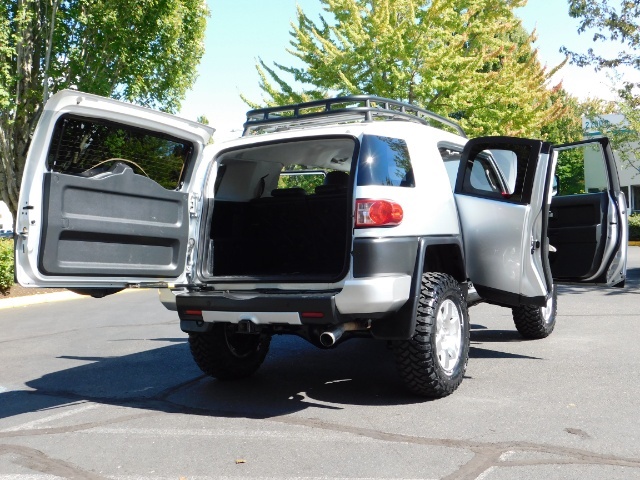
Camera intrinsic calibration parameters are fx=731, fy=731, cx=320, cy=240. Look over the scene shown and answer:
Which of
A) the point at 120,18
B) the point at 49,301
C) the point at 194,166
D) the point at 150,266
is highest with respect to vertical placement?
the point at 120,18

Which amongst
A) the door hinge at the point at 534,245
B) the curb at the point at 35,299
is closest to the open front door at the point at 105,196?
the door hinge at the point at 534,245

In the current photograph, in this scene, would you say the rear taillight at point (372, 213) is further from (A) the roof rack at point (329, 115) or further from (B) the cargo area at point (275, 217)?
(B) the cargo area at point (275, 217)

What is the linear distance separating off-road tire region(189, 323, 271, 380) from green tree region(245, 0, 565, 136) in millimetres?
16394

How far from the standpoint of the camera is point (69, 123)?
178 inches

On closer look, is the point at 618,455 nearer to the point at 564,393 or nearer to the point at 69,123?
the point at 564,393

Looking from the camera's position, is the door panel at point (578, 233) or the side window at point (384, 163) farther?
the door panel at point (578, 233)

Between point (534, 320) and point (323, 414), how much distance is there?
11.4 feet

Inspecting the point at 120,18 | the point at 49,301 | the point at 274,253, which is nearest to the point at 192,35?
the point at 120,18

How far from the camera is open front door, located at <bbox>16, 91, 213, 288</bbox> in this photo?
4.39 metres

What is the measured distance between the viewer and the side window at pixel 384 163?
16.0 feet

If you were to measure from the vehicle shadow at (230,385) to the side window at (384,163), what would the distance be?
1.61 m

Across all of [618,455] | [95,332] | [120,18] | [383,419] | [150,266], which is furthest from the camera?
[120,18]

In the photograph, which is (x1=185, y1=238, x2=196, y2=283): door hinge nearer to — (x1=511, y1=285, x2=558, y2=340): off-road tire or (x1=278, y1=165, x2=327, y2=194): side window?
(x1=278, y1=165, x2=327, y2=194): side window

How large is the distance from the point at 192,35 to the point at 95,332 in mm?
14914
